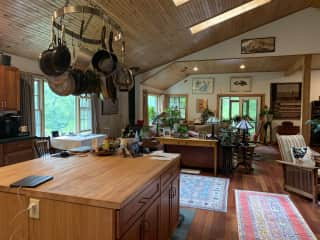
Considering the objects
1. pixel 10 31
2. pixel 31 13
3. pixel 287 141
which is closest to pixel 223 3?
pixel 287 141

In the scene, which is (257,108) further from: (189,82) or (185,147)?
(185,147)

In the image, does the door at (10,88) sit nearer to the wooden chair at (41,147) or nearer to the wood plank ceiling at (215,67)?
the wooden chair at (41,147)

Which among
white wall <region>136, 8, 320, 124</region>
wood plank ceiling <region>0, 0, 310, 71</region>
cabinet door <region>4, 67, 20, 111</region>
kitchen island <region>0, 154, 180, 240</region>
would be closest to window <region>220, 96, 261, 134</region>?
white wall <region>136, 8, 320, 124</region>

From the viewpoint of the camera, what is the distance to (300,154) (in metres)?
3.87

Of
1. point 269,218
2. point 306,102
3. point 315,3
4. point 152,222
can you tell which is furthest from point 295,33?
point 152,222

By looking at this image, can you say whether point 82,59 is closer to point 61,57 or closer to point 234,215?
point 61,57

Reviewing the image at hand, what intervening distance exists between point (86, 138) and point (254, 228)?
330cm

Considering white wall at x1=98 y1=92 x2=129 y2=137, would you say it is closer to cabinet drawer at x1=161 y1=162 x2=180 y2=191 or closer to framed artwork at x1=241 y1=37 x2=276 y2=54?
framed artwork at x1=241 y1=37 x2=276 y2=54

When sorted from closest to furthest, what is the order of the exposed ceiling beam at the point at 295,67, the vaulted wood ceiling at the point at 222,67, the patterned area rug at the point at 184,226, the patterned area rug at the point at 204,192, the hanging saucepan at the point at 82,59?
the hanging saucepan at the point at 82,59 → the patterned area rug at the point at 184,226 → the patterned area rug at the point at 204,192 → the exposed ceiling beam at the point at 295,67 → the vaulted wood ceiling at the point at 222,67

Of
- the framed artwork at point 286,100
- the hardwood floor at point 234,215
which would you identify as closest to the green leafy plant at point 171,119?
the hardwood floor at point 234,215

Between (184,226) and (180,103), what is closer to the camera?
(184,226)

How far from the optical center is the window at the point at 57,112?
473cm

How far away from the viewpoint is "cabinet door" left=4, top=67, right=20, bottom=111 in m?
3.69

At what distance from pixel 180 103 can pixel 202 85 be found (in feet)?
4.26
